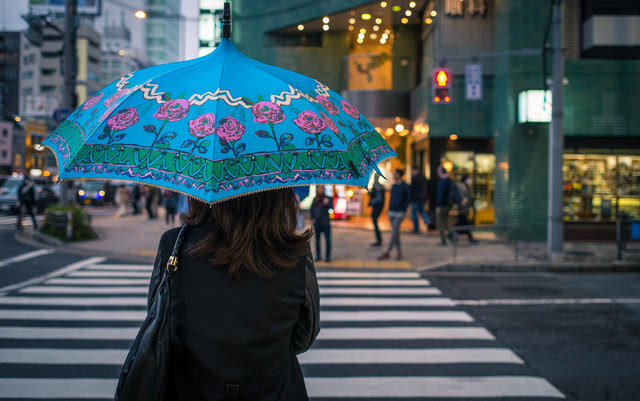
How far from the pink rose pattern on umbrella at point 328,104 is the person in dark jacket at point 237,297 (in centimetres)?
60

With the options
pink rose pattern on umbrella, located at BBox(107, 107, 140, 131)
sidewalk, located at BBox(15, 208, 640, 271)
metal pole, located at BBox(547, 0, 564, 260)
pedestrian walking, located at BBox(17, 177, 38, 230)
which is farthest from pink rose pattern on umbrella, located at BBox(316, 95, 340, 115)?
pedestrian walking, located at BBox(17, 177, 38, 230)

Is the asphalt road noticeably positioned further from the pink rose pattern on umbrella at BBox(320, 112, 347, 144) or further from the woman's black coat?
the pink rose pattern on umbrella at BBox(320, 112, 347, 144)

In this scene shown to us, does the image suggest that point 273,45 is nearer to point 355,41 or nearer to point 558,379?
point 355,41

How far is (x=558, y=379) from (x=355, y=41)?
22823 mm

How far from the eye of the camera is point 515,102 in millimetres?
17203

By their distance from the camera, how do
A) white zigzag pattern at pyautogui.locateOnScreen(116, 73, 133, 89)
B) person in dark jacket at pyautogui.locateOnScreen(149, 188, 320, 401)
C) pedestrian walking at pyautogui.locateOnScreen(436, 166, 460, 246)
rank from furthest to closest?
pedestrian walking at pyautogui.locateOnScreen(436, 166, 460, 246), white zigzag pattern at pyautogui.locateOnScreen(116, 73, 133, 89), person in dark jacket at pyautogui.locateOnScreen(149, 188, 320, 401)

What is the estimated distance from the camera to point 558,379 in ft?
17.8

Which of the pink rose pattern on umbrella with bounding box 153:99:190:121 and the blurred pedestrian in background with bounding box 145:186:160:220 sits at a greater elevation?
the pink rose pattern on umbrella with bounding box 153:99:190:121

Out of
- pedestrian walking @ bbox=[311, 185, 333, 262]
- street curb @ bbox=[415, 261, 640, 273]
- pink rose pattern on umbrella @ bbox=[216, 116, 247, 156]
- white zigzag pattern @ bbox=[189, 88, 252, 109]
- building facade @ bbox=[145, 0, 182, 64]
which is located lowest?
street curb @ bbox=[415, 261, 640, 273]

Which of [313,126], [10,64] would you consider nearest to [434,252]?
[313,126]

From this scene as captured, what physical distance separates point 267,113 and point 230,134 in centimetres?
21

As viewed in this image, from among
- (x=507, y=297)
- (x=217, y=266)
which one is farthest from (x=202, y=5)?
→ (x=217, y=266)

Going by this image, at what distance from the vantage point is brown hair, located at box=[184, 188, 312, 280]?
1989 mm

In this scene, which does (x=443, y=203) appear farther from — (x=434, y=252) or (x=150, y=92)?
(x=150, y=92)
